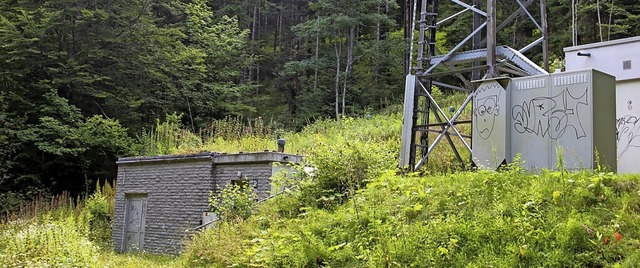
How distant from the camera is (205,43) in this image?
28.8 metres

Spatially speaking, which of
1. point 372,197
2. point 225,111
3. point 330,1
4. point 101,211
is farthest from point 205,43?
point 372,197

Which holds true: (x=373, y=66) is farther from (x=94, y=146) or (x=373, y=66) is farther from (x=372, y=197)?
(x=372, y=197)

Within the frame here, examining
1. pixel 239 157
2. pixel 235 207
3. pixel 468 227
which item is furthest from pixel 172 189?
pixel 468 227

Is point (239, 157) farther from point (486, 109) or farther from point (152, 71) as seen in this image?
point (152, 71)

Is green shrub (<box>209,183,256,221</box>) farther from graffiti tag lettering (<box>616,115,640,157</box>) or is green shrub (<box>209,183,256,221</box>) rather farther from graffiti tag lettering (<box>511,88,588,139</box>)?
graffiti tag lettering (<box>616,115,640,157</box>)

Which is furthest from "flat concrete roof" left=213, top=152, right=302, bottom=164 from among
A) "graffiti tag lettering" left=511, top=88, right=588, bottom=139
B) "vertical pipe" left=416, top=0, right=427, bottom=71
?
"graffiti tag lettering" left=511, top=88, right=588, bottom=139

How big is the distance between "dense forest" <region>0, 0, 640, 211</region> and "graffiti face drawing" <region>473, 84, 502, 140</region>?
10.8 meters

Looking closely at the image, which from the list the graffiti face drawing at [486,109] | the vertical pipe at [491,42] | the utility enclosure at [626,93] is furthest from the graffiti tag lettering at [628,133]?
the graffiti face drawing at [486,109]

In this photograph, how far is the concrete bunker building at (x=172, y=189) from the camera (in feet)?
42.4

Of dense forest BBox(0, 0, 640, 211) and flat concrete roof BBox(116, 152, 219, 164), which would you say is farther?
dense forest BBox(0, 0, 640, 211)

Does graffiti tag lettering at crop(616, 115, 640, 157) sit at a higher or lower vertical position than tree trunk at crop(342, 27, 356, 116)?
lower

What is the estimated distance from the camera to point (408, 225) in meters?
6.86

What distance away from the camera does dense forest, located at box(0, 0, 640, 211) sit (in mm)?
21953

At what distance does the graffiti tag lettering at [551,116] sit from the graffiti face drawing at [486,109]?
12.5 inches
